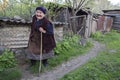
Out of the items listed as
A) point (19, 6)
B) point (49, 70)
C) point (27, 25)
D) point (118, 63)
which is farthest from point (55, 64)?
point (19, 6)

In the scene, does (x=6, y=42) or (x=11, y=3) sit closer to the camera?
(x=6, y=42)

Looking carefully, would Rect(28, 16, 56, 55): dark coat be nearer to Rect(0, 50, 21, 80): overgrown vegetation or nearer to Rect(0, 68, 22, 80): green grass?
Rect(0, 50, 21, 80): overgrown vegetation

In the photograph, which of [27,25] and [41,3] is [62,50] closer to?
[27,25]

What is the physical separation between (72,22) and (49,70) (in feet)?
21.4

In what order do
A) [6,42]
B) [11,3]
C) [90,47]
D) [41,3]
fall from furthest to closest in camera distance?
[11,3], [90,47], [41,3], [6,42]

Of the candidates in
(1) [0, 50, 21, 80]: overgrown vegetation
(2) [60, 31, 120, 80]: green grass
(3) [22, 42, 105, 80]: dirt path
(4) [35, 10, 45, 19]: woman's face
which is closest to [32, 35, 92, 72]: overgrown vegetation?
(3) [22, 42, 105, 80]: dirt path

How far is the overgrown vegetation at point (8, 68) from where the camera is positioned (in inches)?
254

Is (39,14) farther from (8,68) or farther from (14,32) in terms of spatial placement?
(8,68)

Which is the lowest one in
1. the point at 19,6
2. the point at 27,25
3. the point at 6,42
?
the point at 6,42

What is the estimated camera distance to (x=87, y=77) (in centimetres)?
664

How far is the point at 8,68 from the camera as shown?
6.97 metres

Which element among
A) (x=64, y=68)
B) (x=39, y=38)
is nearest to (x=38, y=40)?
(x=39, y=38)

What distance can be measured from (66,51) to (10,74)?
3.50 metres

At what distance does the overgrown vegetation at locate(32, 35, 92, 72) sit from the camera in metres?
8.01
